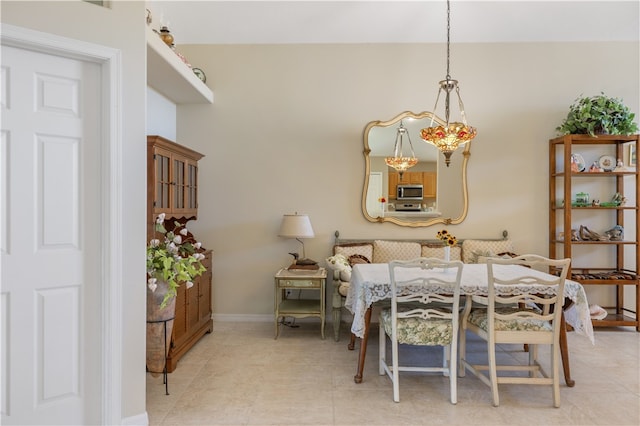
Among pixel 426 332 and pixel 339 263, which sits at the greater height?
pixel 339 263

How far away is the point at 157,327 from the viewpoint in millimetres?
2594

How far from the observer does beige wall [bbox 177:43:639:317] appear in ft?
15.2

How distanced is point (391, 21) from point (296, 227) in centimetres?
253

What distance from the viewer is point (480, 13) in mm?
4266

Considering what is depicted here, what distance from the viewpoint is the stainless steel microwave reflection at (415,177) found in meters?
4.64

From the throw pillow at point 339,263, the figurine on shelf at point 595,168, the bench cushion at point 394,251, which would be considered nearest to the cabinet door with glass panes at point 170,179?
the throw pillow at point 339,263

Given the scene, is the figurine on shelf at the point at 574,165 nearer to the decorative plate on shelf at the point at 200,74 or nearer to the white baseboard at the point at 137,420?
the decorative plate on shelf at the point at 200,74

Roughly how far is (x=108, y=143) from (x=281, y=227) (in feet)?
7.67

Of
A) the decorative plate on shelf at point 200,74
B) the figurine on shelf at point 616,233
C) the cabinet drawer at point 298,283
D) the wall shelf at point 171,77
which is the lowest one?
the cabinet drawer at point 298,283

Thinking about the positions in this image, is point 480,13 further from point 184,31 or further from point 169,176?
point 169,176

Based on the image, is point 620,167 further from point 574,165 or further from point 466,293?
point 466,293

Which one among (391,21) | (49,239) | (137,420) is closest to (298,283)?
(137,420)

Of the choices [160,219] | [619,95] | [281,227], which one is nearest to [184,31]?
[281,227]

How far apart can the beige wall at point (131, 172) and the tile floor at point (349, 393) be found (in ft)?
1.40
